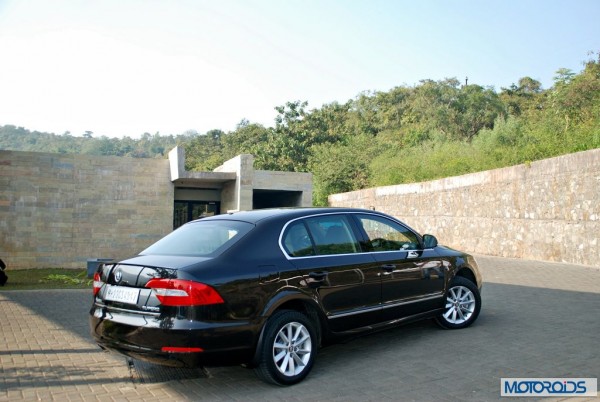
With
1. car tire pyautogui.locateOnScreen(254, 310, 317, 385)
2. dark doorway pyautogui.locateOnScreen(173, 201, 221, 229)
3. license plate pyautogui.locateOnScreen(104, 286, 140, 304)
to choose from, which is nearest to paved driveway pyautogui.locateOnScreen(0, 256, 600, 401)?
car tire pyautogui.locateOnScreen(254, 310, 317, 385)

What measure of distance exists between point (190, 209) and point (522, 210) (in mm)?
14066

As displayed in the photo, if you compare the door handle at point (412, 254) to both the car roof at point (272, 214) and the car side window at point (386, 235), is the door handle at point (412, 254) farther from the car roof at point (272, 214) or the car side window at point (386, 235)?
the car roof at point (272, 214)

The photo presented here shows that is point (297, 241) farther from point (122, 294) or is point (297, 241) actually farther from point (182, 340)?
point (122, 294)

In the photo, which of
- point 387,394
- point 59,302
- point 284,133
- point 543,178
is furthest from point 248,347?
point 284,133


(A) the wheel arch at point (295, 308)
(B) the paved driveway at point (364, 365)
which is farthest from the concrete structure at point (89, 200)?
(A) the wheel arch at point (295, 308)

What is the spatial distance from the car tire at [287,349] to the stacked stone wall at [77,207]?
1525cm

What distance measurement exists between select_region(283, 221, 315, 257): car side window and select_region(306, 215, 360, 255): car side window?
9 centimetres

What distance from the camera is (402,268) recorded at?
19.0ft

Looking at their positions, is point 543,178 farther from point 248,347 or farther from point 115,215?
point 115,215

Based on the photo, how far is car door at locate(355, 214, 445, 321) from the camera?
18.4 ft

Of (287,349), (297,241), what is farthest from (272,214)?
(287,349)

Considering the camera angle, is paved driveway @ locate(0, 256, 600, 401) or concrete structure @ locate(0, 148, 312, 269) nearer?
paved driveway @ locate(0, 256, 600, 401)

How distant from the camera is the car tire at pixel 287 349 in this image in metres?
4.44

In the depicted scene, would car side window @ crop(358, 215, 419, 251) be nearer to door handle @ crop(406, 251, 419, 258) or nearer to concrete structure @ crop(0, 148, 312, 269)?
door handle @ crop(406, 251, 419, 258)
